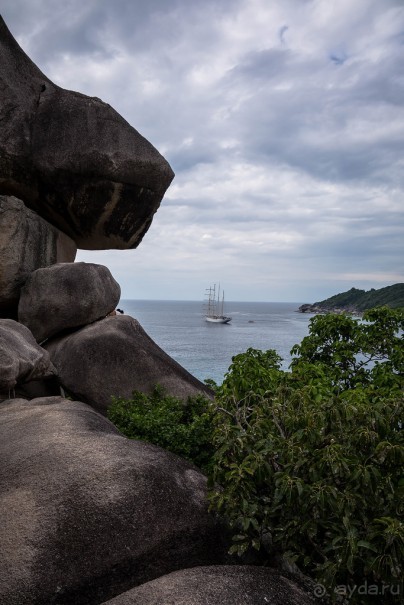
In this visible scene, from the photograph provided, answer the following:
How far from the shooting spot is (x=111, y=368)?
1219 centimetres

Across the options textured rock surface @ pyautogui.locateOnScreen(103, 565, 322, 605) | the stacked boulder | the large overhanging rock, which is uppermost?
the large overhanging rock

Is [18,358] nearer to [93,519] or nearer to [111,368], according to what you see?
[111,368]

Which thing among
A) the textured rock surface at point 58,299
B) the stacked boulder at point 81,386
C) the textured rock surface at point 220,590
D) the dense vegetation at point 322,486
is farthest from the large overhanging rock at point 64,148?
the textured rock surface at point 220,590

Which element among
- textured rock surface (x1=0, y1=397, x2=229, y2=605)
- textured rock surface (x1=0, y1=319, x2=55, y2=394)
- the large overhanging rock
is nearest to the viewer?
textured rock surface (x1=0, y1=397, x2=229, y2=605)

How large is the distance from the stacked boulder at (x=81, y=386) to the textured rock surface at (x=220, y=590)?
15 millimetres

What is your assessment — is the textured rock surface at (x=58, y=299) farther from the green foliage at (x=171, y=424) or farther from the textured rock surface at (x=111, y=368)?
the green foliage at (x=171, y=424)

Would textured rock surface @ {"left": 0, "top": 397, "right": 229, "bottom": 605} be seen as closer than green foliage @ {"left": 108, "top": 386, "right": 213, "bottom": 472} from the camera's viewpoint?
Yes

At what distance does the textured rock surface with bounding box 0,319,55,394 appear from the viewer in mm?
9695

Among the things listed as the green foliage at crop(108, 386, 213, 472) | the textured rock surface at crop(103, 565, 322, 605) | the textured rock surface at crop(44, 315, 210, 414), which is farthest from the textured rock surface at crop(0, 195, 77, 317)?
the textured rock surface at crop(103, 565, 322, 605)

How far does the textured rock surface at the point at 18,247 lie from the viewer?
42.9ft

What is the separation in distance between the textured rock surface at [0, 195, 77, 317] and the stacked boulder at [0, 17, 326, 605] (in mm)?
36

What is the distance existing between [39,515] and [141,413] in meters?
5.22

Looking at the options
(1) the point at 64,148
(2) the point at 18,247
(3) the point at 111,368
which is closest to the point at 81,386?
(3) the point at 111,368

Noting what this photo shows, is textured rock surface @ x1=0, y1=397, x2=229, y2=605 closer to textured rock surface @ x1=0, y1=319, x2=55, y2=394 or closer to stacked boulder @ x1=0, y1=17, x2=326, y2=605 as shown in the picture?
stacked boulder @ x1=0, y1=17, x2=326, y2=605
